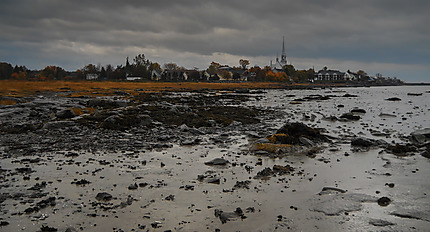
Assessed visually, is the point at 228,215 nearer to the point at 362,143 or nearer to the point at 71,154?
the point at 71,154

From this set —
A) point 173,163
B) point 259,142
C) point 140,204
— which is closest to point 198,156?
point 173,163

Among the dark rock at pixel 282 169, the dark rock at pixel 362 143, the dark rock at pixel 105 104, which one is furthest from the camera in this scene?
the dark rock at pixel 105 104

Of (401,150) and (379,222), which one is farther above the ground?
(401,150)

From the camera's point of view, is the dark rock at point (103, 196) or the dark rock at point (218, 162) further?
the dark rock at point (218, 162)

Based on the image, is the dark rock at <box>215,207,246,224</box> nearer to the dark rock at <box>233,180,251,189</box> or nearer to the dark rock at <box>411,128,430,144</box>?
the dark rock at <box>233,180,251,189</box>

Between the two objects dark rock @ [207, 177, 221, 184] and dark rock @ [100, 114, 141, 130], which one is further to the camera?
dark rock @ [100, 114, 141, 130]

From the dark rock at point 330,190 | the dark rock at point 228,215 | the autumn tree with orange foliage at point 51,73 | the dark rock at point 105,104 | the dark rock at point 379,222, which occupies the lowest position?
the dark rock at point 379,222

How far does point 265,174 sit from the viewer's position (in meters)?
10.9

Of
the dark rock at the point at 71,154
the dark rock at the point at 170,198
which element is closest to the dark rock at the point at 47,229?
the dark rock at the point at 170,198

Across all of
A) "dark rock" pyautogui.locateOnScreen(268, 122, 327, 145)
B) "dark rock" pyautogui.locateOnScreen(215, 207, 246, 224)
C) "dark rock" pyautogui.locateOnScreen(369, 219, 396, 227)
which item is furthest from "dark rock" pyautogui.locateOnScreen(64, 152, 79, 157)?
"dark rock" pyautogui.locateOnScreen(369, 219, 396, 227)

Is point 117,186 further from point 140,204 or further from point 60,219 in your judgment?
point 60,219

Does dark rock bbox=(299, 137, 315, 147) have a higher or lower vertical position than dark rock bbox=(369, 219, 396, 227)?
higher

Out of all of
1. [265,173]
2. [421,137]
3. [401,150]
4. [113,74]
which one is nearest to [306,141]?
[401,150]

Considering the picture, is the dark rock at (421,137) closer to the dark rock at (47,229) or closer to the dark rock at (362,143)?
the dark rock at (362,143)
